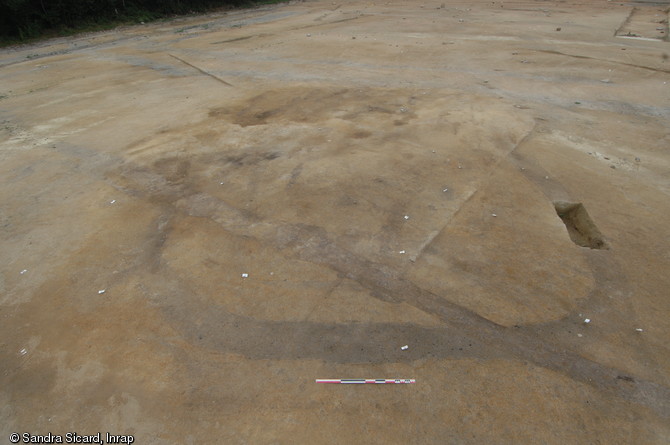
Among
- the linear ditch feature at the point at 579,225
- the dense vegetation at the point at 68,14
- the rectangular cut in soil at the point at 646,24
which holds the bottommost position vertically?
the linear ditch feature at the point at 579,225

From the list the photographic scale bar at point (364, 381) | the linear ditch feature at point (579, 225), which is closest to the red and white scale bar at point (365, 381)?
the photographic scale bar at point (364, 381)

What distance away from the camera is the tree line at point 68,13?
720 inches

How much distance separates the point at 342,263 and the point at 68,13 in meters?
23.3

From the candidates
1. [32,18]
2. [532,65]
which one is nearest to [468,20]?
[532,65]

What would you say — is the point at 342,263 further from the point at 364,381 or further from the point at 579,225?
the point at 579,225

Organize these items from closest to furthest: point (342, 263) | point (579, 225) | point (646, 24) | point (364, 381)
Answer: point (364, 381) → point (342, 263) → point (579, 225) → point (646, 24)

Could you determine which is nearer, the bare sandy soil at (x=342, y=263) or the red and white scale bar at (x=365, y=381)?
the bare sandy soil at (x=342, y=263)

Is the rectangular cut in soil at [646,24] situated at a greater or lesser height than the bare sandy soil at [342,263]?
greater

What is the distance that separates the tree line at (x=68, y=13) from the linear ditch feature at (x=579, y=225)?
2245 centimetres

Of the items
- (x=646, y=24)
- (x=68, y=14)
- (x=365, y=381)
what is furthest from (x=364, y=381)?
(x=68, y=14)

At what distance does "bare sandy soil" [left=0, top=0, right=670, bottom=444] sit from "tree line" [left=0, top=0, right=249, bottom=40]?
11913 mm

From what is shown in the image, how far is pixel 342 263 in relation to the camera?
4.61 metres

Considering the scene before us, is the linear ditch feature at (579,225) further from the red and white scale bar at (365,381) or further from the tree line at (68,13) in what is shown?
the tree line at (68,13)

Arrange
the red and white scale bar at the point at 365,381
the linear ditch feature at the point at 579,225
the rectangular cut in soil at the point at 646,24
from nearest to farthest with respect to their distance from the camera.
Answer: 1. the red and white scale bar at the point at 365,381
2. the linear ditch feature at the point at 579,225
3. the rectangular cut in soil at the point at 646,24
